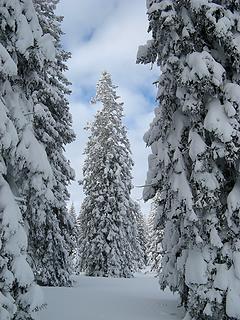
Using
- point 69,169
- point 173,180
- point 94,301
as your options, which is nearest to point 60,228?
point 69,169

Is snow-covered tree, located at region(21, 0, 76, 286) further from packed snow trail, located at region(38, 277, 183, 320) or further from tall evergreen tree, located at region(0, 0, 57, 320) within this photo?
tall evergreen tree, located at region(0, 0, 57, 320)

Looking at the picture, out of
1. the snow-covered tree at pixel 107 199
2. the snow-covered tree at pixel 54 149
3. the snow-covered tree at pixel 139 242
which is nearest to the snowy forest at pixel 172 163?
the snow-covered tree at pixel 54 149

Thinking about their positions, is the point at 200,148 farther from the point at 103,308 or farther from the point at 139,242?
the point at 139,242

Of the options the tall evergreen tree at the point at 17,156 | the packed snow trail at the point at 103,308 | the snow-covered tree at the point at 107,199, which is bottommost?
the packed snow trail at the point at 103,308

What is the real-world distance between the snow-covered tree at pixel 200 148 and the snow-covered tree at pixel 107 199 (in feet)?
61.2

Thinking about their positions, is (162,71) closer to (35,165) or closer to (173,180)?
(173,180)

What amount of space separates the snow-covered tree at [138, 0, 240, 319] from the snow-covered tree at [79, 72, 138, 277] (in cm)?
1865

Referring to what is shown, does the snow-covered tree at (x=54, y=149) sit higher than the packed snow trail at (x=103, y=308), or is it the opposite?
the snow-covered tree at (x=54, y=149)

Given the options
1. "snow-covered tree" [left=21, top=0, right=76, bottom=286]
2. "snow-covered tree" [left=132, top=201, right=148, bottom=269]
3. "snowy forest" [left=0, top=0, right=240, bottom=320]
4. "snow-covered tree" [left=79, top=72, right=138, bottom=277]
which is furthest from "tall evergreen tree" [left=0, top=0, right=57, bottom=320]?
"snow-covered tree" [left=132, top=201, right=148, bottom=269]

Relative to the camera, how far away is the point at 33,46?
353 inches

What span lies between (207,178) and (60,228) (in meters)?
12.6

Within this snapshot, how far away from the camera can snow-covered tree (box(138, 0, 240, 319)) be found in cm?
974

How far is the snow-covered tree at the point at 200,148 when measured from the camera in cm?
974

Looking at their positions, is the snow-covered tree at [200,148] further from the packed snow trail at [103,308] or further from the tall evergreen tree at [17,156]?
the tall evergreen tree at [17,156]
